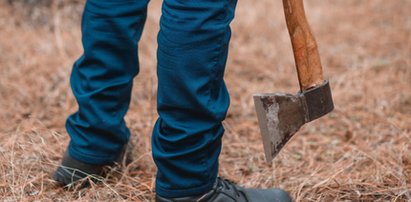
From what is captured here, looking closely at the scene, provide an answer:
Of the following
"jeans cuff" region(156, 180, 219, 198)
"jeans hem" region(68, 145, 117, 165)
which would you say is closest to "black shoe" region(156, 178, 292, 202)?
"jeans cuff" region(156, 180, 219, 198)

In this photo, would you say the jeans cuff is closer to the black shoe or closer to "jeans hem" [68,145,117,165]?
the black shoe

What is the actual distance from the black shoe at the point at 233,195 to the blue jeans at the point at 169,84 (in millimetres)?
24

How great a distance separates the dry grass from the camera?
2.11m

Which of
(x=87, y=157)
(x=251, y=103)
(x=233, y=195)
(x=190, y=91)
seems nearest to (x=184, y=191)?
(x=233, y=195)

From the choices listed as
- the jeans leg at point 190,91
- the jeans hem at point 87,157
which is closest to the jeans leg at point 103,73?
the jeans hem at point 87,157

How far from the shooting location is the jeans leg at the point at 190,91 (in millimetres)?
1620

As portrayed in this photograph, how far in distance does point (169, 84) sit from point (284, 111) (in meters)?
0.33

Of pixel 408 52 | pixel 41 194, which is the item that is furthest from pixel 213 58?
pixel 408 52

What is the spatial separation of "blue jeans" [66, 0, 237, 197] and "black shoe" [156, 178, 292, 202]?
0.08 ft

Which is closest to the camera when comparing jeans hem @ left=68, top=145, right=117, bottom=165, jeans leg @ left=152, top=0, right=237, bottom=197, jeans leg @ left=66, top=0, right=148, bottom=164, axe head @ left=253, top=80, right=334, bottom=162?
jeans leg @ left=152, top=0, right=237, bottom=197

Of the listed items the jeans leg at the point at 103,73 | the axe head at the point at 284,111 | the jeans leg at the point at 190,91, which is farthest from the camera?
the jeans leg at the point at 103,73

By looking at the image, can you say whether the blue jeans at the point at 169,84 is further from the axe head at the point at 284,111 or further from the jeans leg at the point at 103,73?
the axe head at the point at 284,111

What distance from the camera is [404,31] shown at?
460 centimetres

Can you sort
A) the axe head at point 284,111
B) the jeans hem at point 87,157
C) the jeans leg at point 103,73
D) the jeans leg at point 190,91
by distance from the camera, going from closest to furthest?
the jeans leg at point 190,91
the axe head at point 284,111
the jeans leg at point 103,73
the jeans hem at point 87,157
